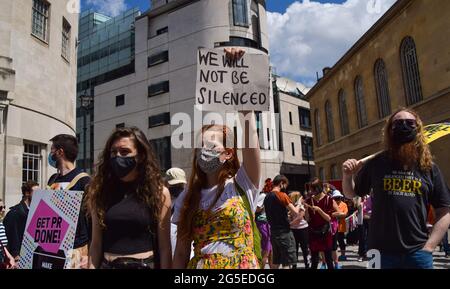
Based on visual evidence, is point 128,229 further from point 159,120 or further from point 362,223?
point 159,120

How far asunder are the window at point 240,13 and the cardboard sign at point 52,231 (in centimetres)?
3966

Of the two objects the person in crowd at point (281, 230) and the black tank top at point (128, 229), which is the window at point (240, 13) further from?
the black tank top at point (128, 229)

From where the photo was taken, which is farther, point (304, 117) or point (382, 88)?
point (304, 117)

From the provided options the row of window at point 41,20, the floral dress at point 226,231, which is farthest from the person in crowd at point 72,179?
the row of window at point 41,20

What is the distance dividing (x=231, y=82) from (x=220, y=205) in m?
1.12

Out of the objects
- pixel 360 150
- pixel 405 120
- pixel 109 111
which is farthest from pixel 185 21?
pixel 405 120

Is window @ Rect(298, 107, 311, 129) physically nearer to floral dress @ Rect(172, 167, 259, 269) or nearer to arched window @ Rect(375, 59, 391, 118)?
arched window @ Rect(375, 59, 391, 118)

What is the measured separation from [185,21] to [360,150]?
22.0 meters

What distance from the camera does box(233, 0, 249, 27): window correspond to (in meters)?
41.2

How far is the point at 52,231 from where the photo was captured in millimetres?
3441

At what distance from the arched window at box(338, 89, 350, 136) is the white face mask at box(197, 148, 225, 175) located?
37896 millimetres

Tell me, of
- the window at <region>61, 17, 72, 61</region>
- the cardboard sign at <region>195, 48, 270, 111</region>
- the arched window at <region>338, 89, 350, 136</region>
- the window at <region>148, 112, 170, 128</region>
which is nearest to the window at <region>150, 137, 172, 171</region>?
the window at <region>148, 112, 170, 128</region>

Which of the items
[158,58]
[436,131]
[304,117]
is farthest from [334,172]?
[436,131]

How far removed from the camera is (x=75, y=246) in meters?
3.44
